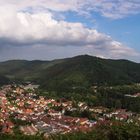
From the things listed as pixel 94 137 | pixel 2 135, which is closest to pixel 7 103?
pixel 2 135

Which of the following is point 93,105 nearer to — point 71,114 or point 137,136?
point 71,114

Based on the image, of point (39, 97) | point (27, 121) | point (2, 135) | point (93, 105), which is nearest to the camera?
point (2, 135)

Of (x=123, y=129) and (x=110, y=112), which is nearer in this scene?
(x=123, y=129)

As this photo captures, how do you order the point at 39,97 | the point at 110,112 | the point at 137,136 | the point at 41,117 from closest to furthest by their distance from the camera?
the point at 137,136 → the point at 41,117 → the point at 110,112 → the point at 39,97

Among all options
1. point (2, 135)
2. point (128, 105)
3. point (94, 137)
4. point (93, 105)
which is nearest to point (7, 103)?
point (93, 105)

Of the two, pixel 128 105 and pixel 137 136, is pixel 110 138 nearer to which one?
pixel 137 136

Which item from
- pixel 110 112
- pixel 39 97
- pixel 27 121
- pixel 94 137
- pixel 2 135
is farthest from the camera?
pixel 39 97
